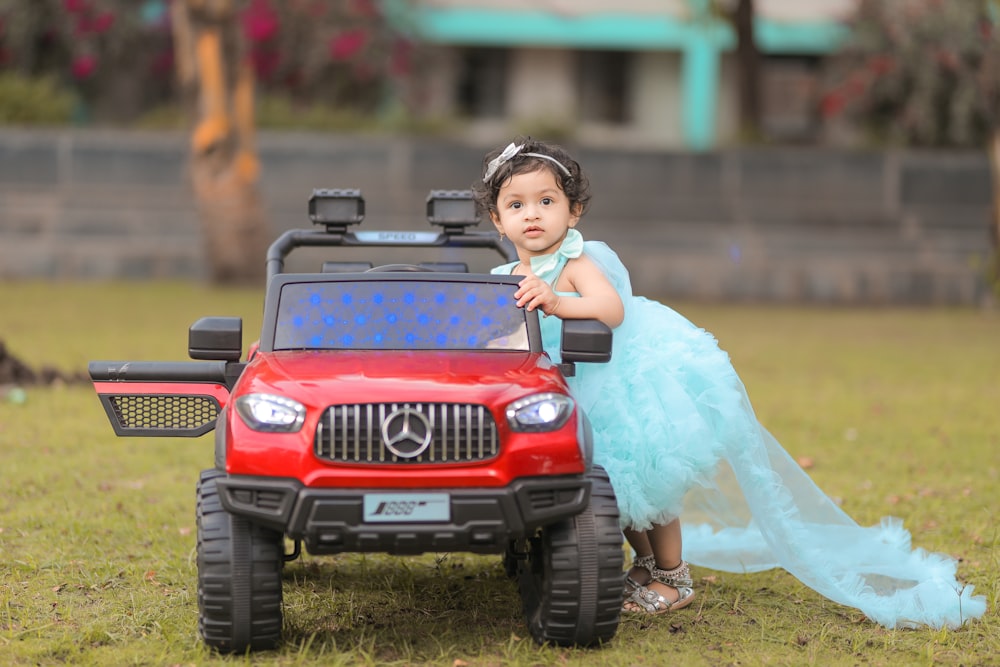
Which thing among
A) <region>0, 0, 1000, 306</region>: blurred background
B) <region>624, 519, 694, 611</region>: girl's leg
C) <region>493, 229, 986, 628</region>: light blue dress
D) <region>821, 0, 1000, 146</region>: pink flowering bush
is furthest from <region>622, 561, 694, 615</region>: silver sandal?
<region>821, 0, 1000, 146</region>: pink flowering bush

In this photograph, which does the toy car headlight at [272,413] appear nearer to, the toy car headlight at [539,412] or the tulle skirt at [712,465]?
the toy car headlight at [539,412]

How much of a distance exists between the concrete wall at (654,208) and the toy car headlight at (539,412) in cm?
1622

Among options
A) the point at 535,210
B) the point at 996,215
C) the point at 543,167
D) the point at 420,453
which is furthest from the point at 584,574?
the point at 996,215

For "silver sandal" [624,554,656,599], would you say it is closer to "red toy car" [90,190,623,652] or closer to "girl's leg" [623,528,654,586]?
"girl's leg" [623,528,654,586]

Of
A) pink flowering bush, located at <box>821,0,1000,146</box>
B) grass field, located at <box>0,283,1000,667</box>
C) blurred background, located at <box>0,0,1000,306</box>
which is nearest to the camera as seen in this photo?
grass field, located at <box>0,283,1000,667</box>

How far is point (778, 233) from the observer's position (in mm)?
21375

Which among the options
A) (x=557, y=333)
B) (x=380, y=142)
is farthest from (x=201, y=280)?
(x=557, y=333)

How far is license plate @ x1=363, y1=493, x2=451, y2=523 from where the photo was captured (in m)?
4.37

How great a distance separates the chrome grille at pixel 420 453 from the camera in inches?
174

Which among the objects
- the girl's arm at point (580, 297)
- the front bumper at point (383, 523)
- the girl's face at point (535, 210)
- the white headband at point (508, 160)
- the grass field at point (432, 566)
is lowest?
the grass field at point (432, 566)

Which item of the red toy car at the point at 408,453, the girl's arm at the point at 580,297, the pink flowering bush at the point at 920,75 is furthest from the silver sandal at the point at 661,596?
the pink flowering bush at the point at 920,75

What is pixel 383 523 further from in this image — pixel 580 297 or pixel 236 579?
pixel 580 297

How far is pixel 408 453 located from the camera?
4.41m

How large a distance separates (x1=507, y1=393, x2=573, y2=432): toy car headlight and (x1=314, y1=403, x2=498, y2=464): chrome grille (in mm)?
83
